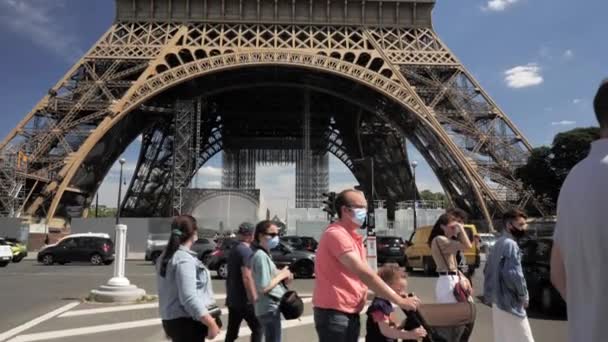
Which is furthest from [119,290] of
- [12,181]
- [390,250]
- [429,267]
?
[12,181]

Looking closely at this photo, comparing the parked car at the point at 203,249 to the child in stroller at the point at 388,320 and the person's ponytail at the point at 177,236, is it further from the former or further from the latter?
the child in stroller at the point at 388,320

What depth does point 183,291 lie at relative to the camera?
354 centimetres

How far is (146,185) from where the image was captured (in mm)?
37406

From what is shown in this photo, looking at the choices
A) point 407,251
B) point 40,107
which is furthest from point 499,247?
point 40,107

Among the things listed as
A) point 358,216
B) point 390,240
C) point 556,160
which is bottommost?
point 390,240

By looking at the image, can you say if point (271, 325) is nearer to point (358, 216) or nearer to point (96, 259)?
point (358, 216)

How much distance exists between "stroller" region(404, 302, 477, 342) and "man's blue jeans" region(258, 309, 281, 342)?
58.1 inches

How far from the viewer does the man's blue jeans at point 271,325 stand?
4.56m

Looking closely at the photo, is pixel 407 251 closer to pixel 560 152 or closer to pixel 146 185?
pixel 560 152

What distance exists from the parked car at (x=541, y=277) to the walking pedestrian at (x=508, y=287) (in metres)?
4.88

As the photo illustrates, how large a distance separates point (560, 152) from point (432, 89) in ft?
38.2

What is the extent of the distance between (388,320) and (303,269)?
13.6 metres

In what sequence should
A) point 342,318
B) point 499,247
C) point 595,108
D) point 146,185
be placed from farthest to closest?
point 146,185 → point 499,247 → point 342,318 → point 595,108

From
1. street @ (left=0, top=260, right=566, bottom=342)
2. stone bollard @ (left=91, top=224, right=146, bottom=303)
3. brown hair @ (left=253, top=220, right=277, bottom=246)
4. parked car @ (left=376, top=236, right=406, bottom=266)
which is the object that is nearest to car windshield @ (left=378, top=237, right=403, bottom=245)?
parked car @ (left=376, top=236, right=406, bottom=266)
